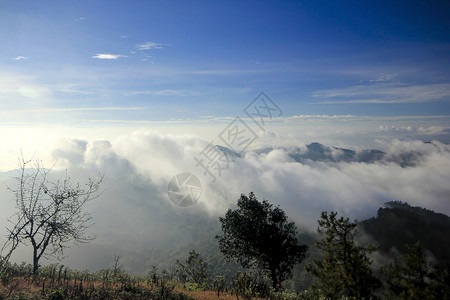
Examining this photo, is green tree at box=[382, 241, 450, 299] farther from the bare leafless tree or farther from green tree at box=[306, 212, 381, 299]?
the bare leafless tree

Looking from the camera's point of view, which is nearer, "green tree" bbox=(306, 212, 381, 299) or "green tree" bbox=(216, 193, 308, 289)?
"green tree" bbox=(306, 212, 381, 299)

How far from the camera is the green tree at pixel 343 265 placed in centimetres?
2148

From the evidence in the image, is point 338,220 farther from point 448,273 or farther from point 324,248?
point 448,273

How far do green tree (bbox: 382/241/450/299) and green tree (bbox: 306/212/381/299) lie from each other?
9.48 feet

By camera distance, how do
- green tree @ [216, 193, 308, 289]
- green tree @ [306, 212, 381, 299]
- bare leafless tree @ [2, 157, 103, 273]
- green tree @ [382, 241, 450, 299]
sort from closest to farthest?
bare leafless tree @ [2, 157, 103, 273], green tree @ [382, 241, 450, 299], green tree @ [306, 212, 381, 299], green tree @ [216, 193, 308, 289]

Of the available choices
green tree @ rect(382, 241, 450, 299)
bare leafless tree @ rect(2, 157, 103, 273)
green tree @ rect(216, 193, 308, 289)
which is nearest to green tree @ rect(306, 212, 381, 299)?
green tree @ rect(382, 241, 450, 299)

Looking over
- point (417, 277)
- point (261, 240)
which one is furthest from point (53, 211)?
point (417, 277)

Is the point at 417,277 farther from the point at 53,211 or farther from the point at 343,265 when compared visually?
the point at 53,211

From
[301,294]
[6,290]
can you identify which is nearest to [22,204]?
[6,290]

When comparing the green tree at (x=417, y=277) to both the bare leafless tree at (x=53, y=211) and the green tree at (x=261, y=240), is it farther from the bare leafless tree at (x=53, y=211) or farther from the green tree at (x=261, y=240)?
the bare leafless tree at (x=53, y=211)

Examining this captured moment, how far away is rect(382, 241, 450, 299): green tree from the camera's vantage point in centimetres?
2100

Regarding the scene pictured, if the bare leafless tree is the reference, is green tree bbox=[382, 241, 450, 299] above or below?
below

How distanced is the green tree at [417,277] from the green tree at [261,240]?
1144 cm

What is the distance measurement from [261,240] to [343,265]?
39.2ft
